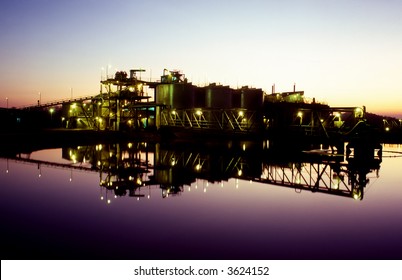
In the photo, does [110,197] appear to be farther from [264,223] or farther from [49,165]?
[49,165]

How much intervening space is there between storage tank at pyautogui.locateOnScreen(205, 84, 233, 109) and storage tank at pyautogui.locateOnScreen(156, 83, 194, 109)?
905 centimetres

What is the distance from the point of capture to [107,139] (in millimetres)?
50375

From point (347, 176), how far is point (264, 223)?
12.9 metres

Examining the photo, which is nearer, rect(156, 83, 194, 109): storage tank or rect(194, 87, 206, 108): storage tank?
rect(156, 83, 194, 109): storage tank

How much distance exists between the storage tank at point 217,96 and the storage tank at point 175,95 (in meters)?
9.05

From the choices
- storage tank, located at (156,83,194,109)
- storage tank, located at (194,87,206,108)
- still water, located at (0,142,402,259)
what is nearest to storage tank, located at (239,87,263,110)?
storage tank, located at (194,87,206,108)

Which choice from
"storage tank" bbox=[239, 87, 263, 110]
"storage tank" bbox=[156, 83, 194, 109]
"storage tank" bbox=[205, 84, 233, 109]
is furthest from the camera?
"storage tank" bbox=[239, 87, 263, 110]

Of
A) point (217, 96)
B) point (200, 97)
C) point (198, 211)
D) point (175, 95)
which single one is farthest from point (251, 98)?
point (198, 211)

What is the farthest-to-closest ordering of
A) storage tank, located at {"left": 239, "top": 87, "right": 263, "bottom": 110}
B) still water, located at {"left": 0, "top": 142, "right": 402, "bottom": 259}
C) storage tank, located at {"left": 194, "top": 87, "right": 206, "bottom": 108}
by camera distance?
storage tank, located at {"left": 239, "top": 87, "right": 263, "bottom": 110}, storage tank, located at {"left": 194, "top": 87, "right": 206, "bottom": 108}, still water, located at {"left": 0, "top": 142, "right": 402, "bottom": 259}

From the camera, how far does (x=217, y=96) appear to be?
2884 inches

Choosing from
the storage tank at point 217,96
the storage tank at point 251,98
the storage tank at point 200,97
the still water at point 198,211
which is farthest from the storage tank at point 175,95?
the still water at point 198,211

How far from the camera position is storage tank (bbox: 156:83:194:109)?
63.1m

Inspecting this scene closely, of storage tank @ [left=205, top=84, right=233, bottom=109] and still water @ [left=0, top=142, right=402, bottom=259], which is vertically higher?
storage tank @ [left=205, top=84, right=233, bottom=109]

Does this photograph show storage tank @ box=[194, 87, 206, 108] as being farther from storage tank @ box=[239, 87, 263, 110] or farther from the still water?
the still water
